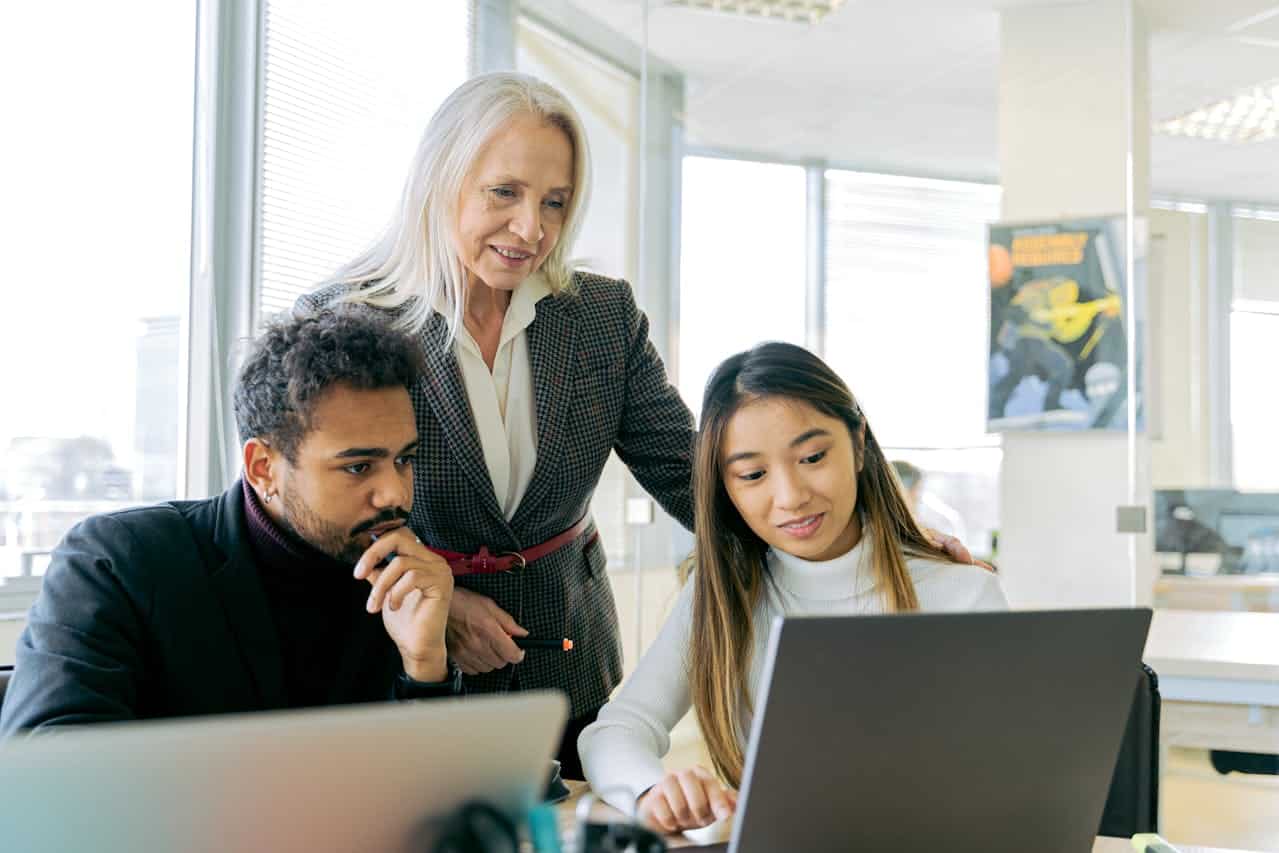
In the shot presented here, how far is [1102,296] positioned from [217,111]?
8.96ft

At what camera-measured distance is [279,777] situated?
0.64 m

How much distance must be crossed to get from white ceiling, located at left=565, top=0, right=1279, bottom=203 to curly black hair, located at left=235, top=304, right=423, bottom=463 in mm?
3023

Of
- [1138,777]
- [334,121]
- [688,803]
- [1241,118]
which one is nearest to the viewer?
[688,803]

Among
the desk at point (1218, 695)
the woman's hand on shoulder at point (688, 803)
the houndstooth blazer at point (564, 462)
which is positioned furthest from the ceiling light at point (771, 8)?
the woman's hand on shoulder at point (688, 803)

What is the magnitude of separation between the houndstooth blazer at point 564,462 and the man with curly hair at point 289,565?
28 cm

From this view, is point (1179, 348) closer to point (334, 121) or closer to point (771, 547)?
point (334, 121)

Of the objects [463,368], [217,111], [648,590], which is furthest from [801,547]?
[648,590]

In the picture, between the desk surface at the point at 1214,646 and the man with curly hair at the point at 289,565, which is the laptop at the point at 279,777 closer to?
the man with curly hair at the point at 289,565

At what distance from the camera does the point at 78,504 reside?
244 centimetres

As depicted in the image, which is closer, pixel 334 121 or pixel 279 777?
pixel 279 777

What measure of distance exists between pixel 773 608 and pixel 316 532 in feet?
2.08

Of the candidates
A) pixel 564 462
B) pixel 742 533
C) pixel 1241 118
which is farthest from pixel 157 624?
pixel 1241 118

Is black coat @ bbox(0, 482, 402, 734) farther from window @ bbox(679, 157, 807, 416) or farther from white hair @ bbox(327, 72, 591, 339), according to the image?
window @ bbox(679, 157, 807, 416)

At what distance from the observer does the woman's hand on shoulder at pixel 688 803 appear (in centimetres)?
125
